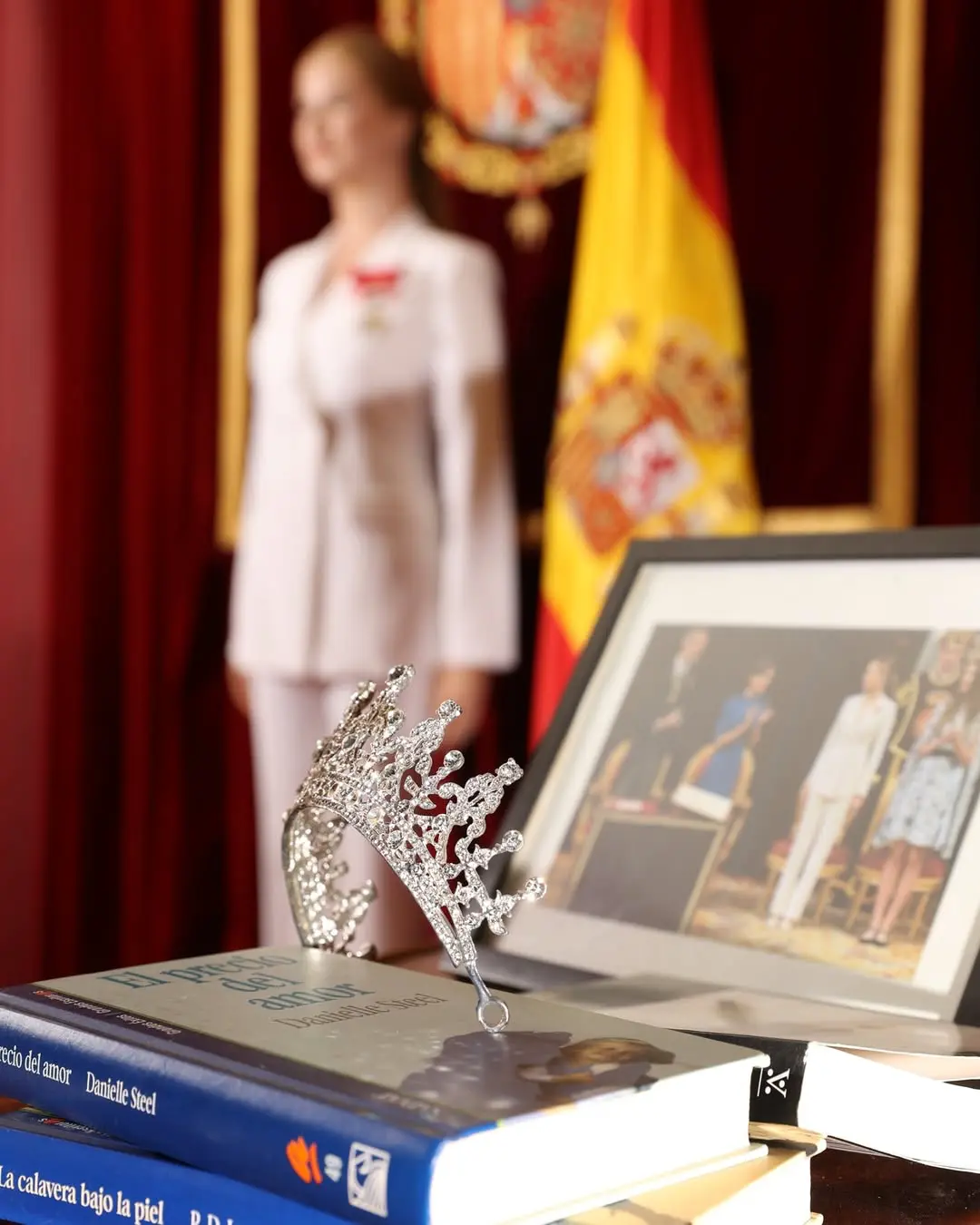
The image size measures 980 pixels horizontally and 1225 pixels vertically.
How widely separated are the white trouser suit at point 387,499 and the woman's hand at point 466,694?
0.06ft

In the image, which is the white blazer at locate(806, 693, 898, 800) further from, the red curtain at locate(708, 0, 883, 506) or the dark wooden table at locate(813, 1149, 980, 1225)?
the red curtain at locate(708, 0, 883, 506)

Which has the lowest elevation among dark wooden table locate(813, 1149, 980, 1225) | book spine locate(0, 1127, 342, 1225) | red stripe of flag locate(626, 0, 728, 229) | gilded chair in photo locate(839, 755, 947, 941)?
dark wooden table locate(813, 1149, 980, 1225)

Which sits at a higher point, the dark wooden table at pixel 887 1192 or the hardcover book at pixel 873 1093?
the hardcover book at pixel 873 1093

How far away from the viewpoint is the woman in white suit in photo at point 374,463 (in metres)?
2.54

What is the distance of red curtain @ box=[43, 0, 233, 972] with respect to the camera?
2922 millimetres

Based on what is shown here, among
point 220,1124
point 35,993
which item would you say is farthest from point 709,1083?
point 35,993

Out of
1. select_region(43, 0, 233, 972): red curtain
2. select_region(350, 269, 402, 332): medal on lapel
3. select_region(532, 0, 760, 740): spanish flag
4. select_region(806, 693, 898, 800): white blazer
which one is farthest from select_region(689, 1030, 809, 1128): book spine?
select_region(43, 0, 233, 972): red curtain

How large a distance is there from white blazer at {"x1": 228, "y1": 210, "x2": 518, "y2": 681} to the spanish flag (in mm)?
221

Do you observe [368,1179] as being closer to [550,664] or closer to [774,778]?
[774,778]

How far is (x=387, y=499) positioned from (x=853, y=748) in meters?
1.82

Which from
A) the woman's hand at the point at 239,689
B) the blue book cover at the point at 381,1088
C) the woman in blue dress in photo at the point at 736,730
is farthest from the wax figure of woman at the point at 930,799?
the woman's hand at the point at 239,689

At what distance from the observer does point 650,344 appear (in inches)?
88.0

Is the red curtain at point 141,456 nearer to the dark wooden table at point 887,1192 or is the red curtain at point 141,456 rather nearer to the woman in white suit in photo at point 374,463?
the woman in white suit in photo at point 374,463

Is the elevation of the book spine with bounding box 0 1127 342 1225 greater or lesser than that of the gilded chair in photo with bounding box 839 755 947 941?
lesser
